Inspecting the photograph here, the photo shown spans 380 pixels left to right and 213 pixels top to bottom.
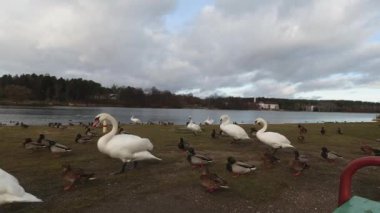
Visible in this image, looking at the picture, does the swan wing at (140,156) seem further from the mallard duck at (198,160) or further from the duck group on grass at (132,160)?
the mallard duck at (198,160)

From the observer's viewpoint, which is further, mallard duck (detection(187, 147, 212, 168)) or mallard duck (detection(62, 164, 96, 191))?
mallard duck (detection(187, 147, 212, 168))

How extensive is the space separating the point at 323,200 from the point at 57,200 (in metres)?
6.23

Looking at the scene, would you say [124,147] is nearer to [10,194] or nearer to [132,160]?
[132,160]

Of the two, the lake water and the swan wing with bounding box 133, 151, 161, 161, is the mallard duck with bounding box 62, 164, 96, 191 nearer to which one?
the swan wing with bounding box 133, 151, 161, 161

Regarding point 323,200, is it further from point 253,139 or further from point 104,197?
point 253,139

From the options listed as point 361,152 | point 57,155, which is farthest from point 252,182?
point 361,152

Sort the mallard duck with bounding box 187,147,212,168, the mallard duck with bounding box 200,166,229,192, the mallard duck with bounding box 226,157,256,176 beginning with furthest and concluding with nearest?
the mallard duck with bounding box 187,147,212,168, the mallard duck with bounding box 226,157,256,176, the mallard duck with bounding box 200,166,229,192

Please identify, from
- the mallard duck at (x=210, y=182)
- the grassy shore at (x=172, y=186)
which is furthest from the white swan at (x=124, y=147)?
the mallard duck at (x=210, y=182)

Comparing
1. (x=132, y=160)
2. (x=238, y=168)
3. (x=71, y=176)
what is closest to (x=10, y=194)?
(x=71, y=176)

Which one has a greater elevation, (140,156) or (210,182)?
(140,156)

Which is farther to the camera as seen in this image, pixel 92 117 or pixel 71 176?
pixel 92 117

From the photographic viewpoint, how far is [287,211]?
837 centimetres

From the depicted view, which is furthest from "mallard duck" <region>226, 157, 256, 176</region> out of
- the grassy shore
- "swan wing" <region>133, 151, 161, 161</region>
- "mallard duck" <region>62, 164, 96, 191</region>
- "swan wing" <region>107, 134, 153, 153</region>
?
"mallard duck" <region>62, 164, 96, 191</region>

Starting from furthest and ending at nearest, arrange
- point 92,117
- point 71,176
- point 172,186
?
point 92,117
point 172,186
point 71,176
